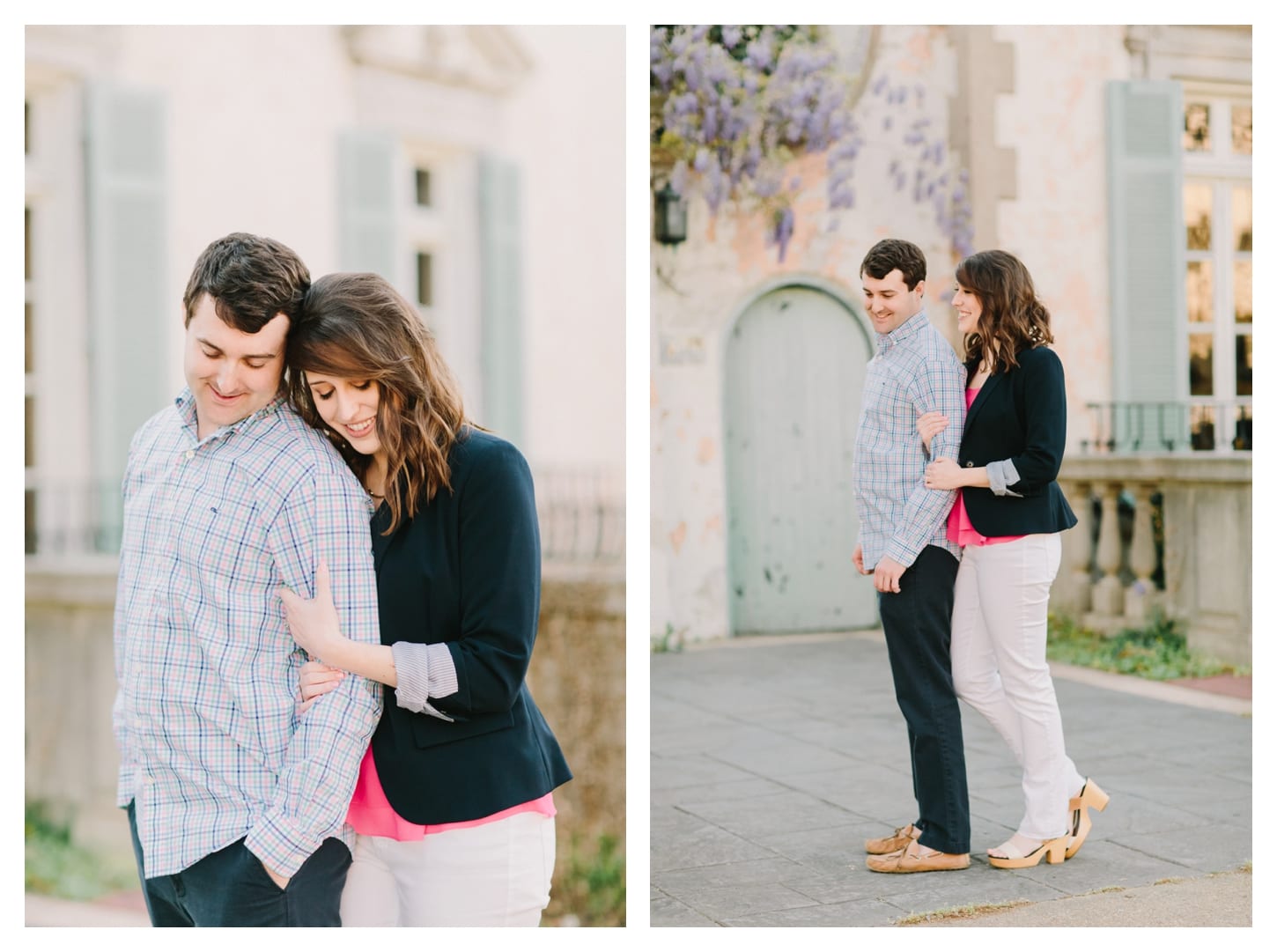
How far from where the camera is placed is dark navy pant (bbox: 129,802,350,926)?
6.03ft

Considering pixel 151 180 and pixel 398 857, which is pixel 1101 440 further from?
pixel 398 857

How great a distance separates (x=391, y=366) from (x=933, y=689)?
154 centimetres

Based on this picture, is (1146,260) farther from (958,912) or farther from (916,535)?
(958,912)

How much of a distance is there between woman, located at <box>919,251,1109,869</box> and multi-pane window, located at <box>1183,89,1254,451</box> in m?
4.51

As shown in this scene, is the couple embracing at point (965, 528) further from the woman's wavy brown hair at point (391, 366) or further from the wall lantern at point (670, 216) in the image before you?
the wall lantern at point (670, 216)

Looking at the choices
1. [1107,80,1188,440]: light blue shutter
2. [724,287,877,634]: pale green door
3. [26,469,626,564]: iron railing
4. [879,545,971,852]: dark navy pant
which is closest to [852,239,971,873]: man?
[879,545,971,852]: dark navy pant

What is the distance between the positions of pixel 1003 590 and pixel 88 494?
3.22m

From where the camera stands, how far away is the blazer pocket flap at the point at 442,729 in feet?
6.15

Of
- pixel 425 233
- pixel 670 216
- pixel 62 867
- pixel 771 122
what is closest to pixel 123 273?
pixel 425 233

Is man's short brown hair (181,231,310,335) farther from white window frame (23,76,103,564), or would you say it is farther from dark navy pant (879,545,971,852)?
white window frame (23,76,103,564)

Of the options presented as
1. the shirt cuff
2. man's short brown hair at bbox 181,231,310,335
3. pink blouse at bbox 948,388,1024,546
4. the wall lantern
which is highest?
the wall lantern

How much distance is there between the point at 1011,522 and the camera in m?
2.77
